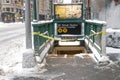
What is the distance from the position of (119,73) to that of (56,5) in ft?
33.4

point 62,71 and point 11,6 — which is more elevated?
point 11,6

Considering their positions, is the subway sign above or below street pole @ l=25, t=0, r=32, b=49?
below

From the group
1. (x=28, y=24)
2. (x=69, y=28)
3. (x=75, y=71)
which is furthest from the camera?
(x=69, y=28)

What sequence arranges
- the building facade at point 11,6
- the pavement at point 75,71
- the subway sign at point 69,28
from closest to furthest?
the pavement at point 75,71
the subway sign at point 69,28
the building facade at point 11,6

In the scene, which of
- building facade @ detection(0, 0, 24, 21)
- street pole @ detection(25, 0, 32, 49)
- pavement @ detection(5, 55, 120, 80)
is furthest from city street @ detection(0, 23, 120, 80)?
building facade @ detection(0, 0, 24, 21)

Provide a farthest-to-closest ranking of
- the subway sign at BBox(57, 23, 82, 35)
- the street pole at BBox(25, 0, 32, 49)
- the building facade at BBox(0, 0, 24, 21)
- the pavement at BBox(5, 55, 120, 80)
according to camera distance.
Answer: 1. the building facade at BBox(0, 0, 24, 21)
2. the subway sign at BBox(57, 23, 82, 35)
3. the street pole at BBox(25, 0, 32, 49)
4. the pavement at BBox(5, 55, 120, 80)

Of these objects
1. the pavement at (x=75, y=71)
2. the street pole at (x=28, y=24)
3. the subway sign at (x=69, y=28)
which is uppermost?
the street pole at (x=28, y=24)

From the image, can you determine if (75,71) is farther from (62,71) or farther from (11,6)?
(11,6)

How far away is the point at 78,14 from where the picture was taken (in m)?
18.5

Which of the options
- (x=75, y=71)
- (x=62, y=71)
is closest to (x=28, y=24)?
(x=62, y=71)

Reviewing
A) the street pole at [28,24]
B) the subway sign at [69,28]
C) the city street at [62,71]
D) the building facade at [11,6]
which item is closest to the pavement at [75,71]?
the city street at [62,71]

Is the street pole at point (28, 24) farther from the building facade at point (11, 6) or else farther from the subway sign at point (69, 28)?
the building facade at point (11, 6)

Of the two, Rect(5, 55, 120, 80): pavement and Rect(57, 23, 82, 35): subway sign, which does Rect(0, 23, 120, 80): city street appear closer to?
Rect(5, 55, 120, 80): pavement

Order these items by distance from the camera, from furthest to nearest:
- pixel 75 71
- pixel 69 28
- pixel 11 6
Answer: pixel 11 6
pixel 69 28
pixel 75 71
